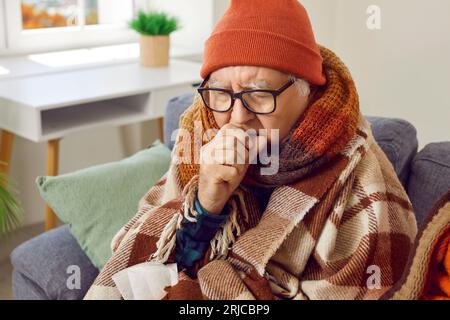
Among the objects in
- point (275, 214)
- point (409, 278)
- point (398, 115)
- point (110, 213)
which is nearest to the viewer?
point (409, 278)

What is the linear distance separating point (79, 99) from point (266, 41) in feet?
4.04

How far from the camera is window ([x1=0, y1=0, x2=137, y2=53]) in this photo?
113 inches

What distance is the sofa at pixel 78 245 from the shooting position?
165 cm

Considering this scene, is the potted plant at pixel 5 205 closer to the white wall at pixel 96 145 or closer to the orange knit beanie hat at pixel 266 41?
the white wall at pixel 96 145

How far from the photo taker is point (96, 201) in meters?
1.75

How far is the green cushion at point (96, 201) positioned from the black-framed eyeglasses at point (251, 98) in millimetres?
586

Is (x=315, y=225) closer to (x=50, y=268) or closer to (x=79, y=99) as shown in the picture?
(x=50, y=268)

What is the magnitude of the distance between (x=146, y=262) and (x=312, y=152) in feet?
1.28

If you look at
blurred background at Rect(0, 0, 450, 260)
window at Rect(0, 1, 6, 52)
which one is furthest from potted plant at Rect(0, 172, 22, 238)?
window at Rect(0, 1, 6, 52)

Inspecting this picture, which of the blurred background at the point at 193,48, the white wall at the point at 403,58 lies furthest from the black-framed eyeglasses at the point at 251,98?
the white wall at the point at 403,58

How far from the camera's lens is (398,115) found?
9.82 ft

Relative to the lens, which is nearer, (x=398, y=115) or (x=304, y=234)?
(x=304, y=234)
